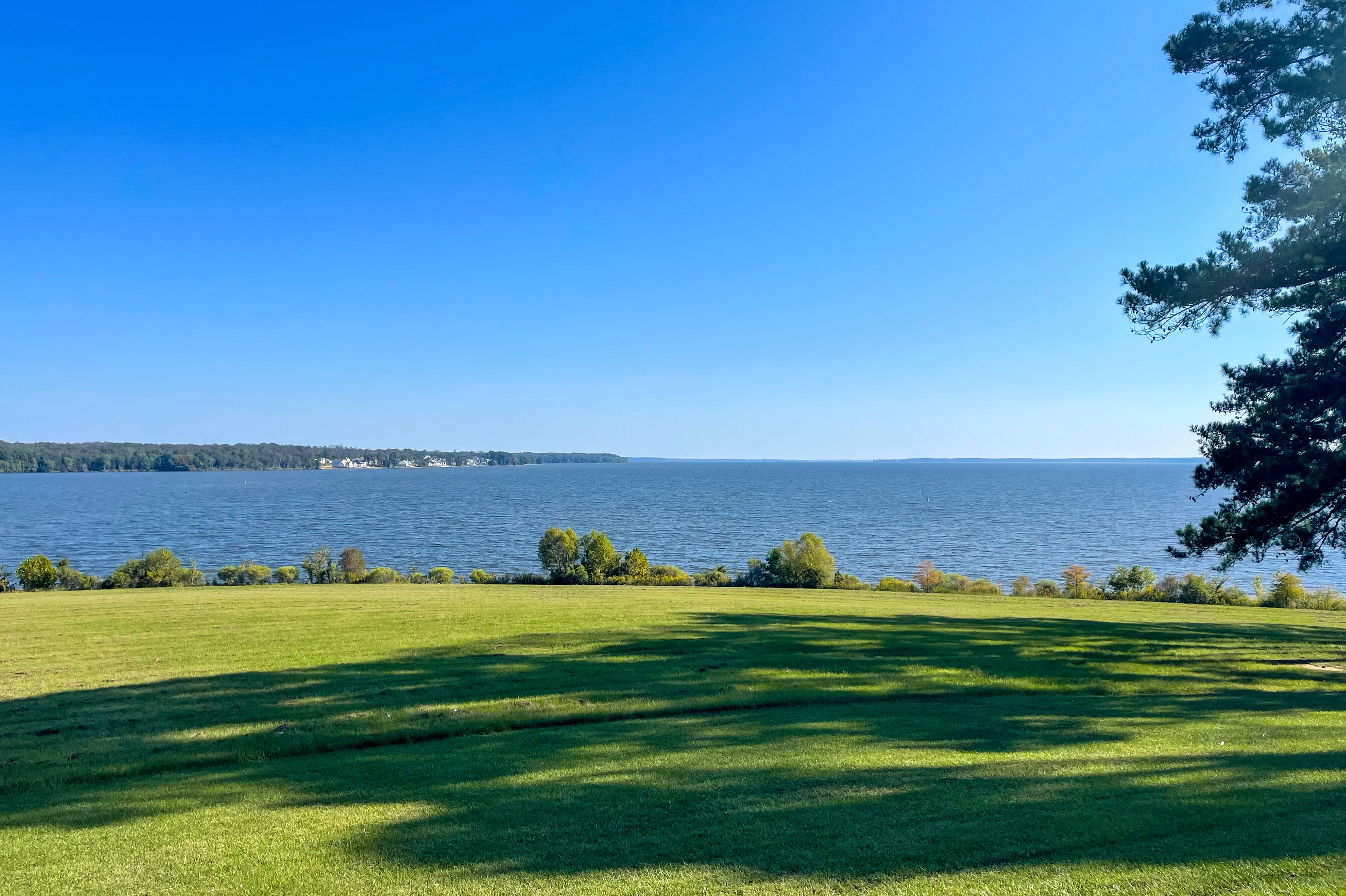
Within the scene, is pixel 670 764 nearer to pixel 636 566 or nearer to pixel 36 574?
pixel 636 566

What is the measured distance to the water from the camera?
56.0 metres

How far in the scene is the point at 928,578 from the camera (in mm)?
38781

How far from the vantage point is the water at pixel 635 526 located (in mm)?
56031

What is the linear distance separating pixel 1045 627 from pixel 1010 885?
16.6 m

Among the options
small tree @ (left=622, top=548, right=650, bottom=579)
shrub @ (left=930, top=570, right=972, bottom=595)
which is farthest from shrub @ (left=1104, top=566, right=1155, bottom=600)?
small tree @ (left=622, top=548, right=650, bottom=579)

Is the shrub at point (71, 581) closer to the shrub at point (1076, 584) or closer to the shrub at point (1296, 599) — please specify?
the shrub at point (1076, 584)

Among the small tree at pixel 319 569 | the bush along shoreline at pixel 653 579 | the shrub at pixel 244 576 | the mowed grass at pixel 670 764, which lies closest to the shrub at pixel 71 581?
the bush along shoreline at pixel 653 579

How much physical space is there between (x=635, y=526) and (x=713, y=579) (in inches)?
1646

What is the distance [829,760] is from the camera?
7.73 meters

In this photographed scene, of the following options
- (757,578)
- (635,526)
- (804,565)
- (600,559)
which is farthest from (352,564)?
(635,526)

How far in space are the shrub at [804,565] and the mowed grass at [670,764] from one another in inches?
759

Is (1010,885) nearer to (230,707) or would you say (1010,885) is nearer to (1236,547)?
(230,707)

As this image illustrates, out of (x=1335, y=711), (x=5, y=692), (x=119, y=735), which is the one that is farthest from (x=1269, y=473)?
(x=5, y=692)

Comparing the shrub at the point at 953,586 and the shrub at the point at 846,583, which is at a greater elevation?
the shrub at the point at 953,586
